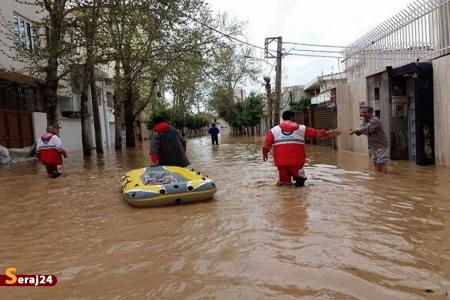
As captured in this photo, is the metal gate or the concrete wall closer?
the metal gate

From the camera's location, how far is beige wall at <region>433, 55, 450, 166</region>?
11172 mm

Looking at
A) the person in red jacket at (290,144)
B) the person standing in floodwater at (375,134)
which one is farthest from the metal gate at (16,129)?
the person standing in floodwater at (375,134)

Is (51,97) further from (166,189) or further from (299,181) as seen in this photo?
(299,181)

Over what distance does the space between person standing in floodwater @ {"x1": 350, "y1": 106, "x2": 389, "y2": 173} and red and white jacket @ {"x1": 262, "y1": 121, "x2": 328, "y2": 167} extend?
2082 millimetres

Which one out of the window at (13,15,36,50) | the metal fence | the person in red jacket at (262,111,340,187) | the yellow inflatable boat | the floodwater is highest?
the window at (13,15,36,50)

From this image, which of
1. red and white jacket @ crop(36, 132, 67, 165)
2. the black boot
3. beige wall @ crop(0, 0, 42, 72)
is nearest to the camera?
the black boot

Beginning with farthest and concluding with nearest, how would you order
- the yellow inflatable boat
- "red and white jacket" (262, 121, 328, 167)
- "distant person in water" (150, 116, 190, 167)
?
"distant person in water" (150, 116, 190, 167) < "red and white jacket" (262, 121, 328, 167) < the yellow inflatable boat

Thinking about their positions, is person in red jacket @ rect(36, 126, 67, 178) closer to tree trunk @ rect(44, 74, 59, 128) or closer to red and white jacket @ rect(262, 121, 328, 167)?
tree trunk @ rect(44, 74, 59, 128)

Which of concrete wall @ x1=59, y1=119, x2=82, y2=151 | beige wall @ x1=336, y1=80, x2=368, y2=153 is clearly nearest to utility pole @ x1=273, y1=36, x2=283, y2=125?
beige wall @ x1=336, y1=80, x2=368, y2=153

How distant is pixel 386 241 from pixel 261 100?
4997 centimetres

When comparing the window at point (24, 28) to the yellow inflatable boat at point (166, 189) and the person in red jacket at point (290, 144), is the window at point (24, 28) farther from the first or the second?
the person in red jacket at point (290, 144)

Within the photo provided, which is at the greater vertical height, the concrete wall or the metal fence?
the metal fence

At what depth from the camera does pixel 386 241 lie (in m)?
5.20

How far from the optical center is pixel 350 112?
18.1 metres
